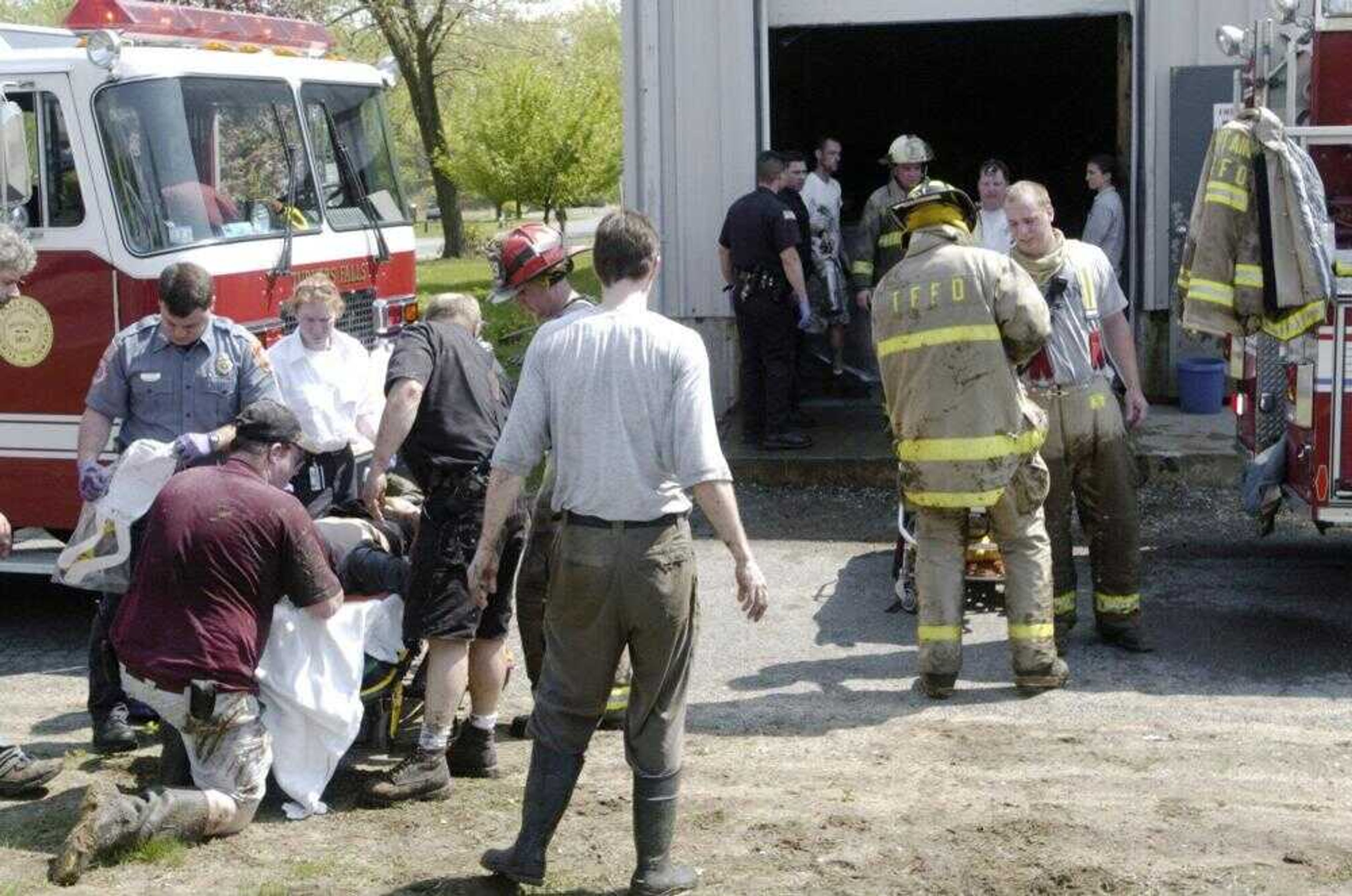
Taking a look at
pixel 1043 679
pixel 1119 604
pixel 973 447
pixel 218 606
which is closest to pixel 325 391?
pixel 218 606

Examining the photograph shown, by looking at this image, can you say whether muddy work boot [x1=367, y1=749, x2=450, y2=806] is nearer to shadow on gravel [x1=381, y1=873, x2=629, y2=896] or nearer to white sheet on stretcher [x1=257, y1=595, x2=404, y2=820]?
white sheet on stretcher [x1=257, y1=595, x2=404, y2=820]

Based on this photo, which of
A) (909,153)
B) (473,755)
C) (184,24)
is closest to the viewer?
(473,755)

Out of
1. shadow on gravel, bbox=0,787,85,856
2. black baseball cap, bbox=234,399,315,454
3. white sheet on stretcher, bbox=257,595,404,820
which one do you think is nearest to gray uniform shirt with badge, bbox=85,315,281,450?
black baseball cap, bbox=234,399,315,454

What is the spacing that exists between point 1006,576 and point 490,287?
43.5 feet

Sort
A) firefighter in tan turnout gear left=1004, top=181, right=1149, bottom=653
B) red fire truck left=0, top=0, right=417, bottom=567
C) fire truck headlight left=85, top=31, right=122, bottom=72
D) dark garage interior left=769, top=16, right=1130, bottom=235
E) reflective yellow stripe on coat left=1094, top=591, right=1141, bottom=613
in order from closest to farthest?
firefighter in tan turnout gear left=1004, top=181, right=1149, bottom=653
reflective yellow stripe on coat left=1094, top=591, right=1141, bottom=613
fire truck headlight left=85, top=31, right=122, bottom=72
red fire truck left=0, top=0, right=417, bottom=567
dark garage interior left=769, top=16, right=1130, bottom=235

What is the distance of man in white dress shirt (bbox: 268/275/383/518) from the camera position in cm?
748

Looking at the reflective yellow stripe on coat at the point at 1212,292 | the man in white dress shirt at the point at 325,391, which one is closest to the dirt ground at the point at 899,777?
the man in white dress shirt at the point at 325,391

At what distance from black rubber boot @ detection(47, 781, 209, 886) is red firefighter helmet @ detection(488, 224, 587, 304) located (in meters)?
1.84

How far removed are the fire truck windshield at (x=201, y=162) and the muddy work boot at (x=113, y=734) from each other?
2205 millimetres

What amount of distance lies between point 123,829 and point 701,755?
1.98m

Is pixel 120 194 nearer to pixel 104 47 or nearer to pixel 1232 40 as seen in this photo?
pixel 104 47

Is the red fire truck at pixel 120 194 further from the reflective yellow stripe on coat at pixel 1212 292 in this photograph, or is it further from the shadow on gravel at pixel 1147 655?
the reflective yellow stripe on coat at pixel 1212 292

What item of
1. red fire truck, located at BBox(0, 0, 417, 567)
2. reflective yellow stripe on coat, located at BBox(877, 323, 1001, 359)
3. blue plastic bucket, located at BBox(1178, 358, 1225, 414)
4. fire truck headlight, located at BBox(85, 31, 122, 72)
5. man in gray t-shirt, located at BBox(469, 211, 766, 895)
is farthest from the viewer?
blue plastic bucket, located at BBox(1178, 358, 1225, 414)

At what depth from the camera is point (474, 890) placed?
521 cm
